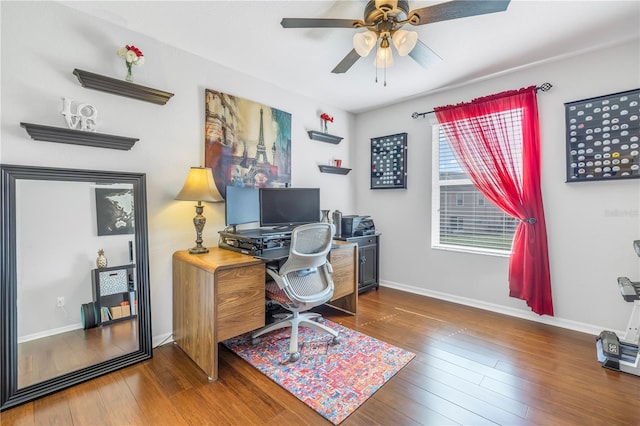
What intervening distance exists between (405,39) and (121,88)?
6.40ft

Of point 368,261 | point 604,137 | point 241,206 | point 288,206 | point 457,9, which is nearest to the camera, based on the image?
point 457,9

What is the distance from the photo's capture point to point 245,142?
9.21 ft

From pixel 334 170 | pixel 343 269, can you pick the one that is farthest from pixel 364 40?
pixel 334 170

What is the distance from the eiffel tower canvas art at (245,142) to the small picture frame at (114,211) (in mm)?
716

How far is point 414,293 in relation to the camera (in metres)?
3.59

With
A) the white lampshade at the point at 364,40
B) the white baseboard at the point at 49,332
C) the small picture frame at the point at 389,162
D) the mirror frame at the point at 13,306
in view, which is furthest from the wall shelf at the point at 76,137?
the small picture frame at the point at 389,162

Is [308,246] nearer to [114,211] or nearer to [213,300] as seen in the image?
[213,300]

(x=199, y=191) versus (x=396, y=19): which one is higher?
(x=396, y=19)

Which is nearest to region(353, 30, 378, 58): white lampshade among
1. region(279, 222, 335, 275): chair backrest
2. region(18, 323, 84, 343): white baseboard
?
region(279, 222, 335, 275): chair backrest

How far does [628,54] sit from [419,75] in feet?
5.20

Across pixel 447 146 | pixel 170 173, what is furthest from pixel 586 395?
pixel 170 173

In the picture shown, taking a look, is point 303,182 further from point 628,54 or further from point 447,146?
point 628,54

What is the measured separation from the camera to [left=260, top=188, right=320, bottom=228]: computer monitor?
265 cm

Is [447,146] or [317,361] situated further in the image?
[447,146]
